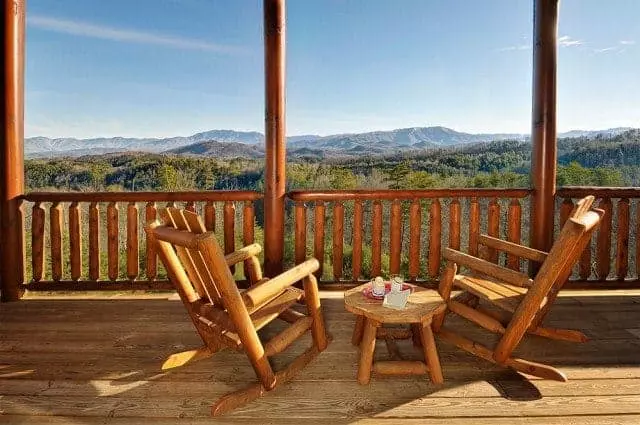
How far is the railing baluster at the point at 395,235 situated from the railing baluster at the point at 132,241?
6.72 feet

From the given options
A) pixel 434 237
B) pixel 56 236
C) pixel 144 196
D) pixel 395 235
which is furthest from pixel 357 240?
pixel 56 236

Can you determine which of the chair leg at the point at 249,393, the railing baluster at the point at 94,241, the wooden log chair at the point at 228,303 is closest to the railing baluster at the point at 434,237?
the wooden log chair at the point at 228,303

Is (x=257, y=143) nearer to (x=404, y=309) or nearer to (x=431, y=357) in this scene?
(x=404, y=309)

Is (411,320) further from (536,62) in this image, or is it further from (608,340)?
(536,62)

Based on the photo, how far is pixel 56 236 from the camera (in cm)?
329

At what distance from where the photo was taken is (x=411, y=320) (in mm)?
1901

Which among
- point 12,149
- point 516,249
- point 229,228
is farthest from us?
point 229,228

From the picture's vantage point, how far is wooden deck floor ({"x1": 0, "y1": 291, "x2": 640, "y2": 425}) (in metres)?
1.73

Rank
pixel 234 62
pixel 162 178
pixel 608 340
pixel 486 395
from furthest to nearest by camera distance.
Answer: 1. pixel 234 62
2. pixel 162 178
3. pixel 608 340
4. pixel 486 395

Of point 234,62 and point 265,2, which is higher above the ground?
point 234,62

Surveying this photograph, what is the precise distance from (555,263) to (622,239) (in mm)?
→ 2158

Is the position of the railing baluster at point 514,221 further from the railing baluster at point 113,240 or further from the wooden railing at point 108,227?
the railing baluster at point 113,240

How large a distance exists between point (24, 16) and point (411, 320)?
3.58 meters

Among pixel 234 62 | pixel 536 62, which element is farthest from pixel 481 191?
pixel 234 62
